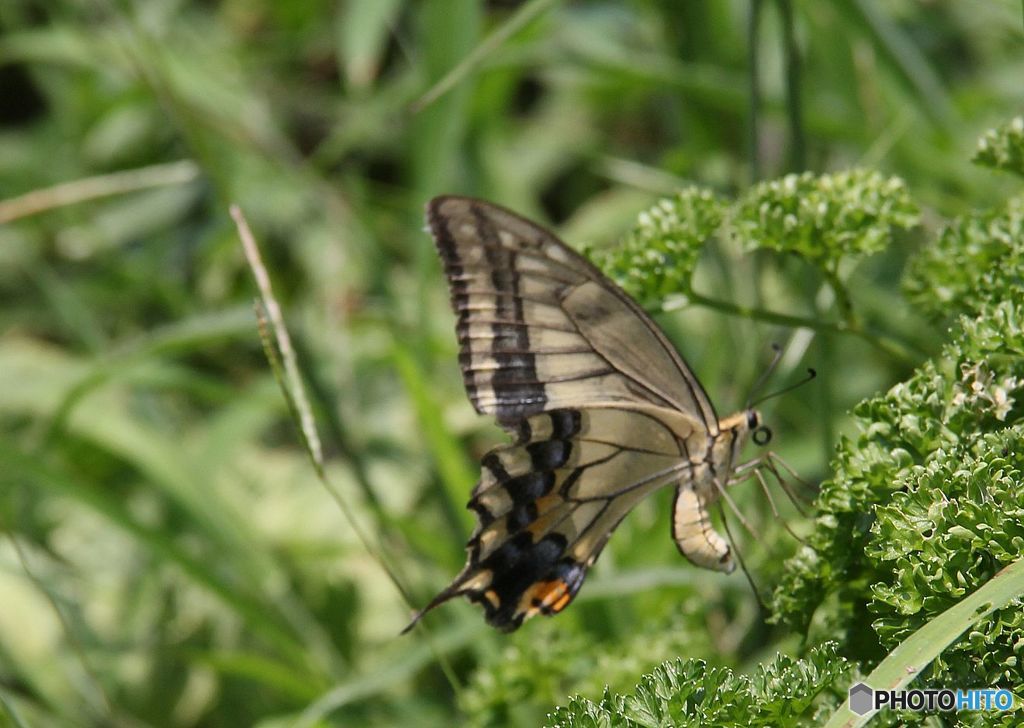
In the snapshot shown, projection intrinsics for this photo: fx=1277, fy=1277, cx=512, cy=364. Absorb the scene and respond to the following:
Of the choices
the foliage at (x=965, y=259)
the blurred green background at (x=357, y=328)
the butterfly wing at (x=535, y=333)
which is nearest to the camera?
the foliage at (x=965, y=259)

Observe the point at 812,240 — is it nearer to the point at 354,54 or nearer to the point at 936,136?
the point at 936,136

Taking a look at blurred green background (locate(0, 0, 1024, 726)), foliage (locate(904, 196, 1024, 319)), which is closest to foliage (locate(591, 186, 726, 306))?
blurred green background (locate(0, 0, 1024, 726))

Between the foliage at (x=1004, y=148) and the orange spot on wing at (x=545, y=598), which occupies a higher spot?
the foliage at (x=1004, y=148)

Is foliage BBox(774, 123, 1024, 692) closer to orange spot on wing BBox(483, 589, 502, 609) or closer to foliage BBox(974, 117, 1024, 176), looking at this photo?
foliage BBox(974, 117, 1024, 176)

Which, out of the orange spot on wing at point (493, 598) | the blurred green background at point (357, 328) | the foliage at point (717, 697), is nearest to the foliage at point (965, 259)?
the blurred green background at point (357, 328)

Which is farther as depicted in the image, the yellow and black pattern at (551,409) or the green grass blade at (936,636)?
the yellow and black pattern at (551,409)

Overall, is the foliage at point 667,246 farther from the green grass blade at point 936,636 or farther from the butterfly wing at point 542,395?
the green grass blade at point 936,636

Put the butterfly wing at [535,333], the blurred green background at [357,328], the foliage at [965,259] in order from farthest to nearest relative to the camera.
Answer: the blurred green background at [357,328]
the butterfly wing at [535,333]
the foliage at [965,259]

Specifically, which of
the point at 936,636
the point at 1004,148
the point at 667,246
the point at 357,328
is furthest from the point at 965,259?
the point at 357,328
